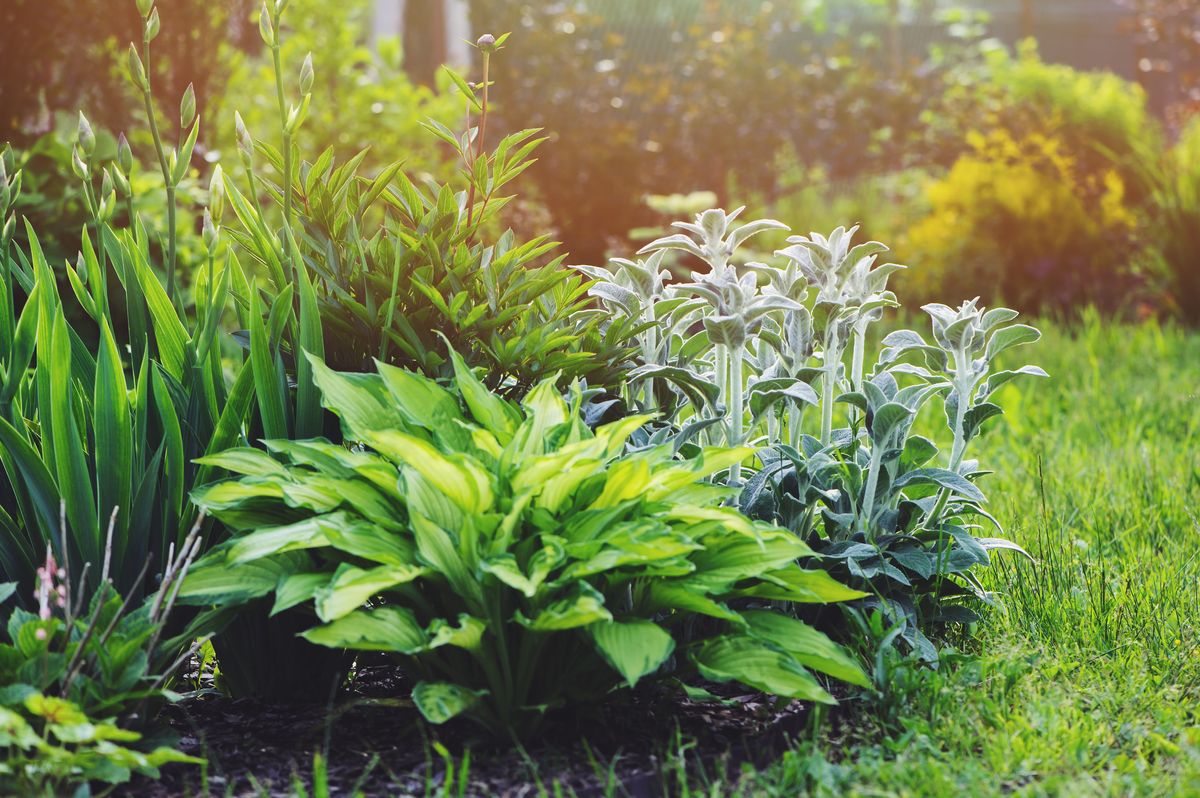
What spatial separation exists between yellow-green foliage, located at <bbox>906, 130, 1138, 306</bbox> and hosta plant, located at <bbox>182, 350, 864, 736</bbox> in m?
6.28

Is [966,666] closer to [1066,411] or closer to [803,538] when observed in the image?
[803,538]

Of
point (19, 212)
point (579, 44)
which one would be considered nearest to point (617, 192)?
point (579, 44)

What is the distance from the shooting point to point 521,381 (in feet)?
7.80

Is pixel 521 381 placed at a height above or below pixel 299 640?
above

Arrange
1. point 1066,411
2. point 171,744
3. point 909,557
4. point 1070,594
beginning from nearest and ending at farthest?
point 171,744, point 909,557, point 1070,594, point 1066,411

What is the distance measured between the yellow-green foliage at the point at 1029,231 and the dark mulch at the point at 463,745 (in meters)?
6.22

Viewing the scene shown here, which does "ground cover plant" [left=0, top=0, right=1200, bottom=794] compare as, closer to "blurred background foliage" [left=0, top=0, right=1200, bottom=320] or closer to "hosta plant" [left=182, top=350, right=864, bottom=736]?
"hosta plant" [left=182, top=350, right=864, bottom=736]

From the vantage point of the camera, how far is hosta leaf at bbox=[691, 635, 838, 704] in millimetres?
1845

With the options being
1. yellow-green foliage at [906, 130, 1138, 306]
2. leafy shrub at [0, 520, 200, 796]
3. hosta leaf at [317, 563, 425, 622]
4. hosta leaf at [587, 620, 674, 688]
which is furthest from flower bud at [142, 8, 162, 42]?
yellow-green foliage at [906, 130, 1138, 306]

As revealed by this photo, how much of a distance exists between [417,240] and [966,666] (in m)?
1.34

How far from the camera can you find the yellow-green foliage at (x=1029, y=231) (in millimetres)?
7781

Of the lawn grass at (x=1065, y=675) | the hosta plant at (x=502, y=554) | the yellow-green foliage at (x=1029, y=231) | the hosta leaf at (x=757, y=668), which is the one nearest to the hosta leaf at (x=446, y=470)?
the hosta plant at (x=502, y=554)

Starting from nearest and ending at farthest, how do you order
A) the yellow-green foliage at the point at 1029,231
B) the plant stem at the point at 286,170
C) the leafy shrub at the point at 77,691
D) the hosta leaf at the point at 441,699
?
the leafy shrub at the point at 77,691 < the hosta leaf at the point at 441,699 < the plant stem at the point at 286,170 < the yellow-green foliage at the point at 1029,231

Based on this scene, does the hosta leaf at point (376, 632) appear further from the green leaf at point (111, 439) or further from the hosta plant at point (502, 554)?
the green leaf at point (111, 439)
